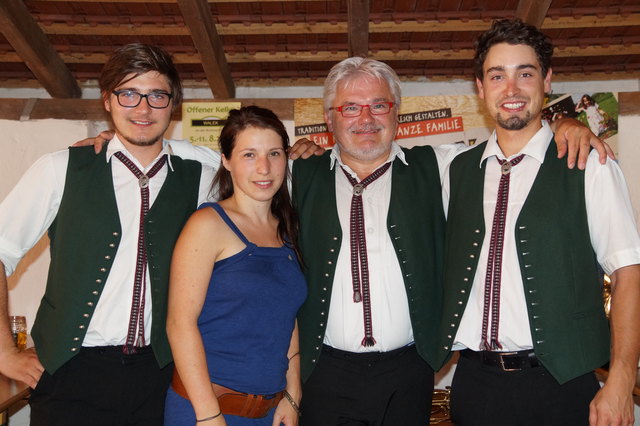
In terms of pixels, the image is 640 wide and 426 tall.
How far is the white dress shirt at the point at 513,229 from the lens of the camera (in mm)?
1981

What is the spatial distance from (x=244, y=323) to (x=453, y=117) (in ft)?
11.2

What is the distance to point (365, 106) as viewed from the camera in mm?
2555

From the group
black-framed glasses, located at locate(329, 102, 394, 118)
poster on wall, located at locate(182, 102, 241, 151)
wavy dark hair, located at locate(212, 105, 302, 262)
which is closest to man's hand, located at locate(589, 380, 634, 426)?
wavy dark hair, located at locate(212, 105, 302, 262)

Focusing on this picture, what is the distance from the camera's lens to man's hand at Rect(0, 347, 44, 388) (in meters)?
2.13

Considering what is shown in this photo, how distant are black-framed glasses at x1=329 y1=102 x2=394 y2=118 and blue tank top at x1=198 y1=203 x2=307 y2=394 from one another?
2.67 ft

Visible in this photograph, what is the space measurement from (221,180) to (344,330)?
2.33 ft

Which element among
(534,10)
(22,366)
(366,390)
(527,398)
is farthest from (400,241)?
Answer: (534,10)

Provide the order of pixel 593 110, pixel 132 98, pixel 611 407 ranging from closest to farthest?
pixel 611 407 < pixel 132 98 < pixel 593 110

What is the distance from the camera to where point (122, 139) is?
2328 millimetres

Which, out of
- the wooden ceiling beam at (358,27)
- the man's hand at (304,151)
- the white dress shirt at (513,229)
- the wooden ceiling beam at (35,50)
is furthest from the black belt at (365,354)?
the wooden ceiling beam at (35,50)

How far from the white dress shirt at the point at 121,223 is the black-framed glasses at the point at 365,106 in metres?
0.83

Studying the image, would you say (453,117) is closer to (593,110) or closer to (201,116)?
(593,110)

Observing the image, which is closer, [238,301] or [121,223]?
[238,301]

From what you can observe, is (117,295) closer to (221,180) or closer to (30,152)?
(221,180)
